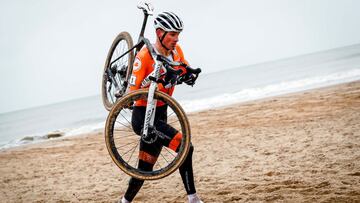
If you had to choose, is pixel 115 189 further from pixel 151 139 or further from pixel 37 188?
pixel 151 139

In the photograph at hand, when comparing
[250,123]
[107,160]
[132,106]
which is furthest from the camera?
[250,123]

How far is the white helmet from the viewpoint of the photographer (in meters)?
3.71

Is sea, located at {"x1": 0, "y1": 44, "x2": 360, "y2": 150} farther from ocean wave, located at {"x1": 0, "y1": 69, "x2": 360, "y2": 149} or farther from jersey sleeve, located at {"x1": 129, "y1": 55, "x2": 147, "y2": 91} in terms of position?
jersey sleeve, located at {"x1": 129, "y1": 55, "x2": 147, "y2": 91}

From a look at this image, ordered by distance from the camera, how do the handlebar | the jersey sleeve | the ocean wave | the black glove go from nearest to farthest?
the handlebar
the jersey sleeve
the black glove
the ocean wave

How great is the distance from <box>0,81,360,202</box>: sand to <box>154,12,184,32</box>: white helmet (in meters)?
2.70

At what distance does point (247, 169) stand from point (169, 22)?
12.4 ft

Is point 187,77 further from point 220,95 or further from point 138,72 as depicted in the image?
point 220,95

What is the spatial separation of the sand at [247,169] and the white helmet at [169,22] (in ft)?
8.86

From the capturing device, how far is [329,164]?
18.8ft

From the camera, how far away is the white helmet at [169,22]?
3708mm

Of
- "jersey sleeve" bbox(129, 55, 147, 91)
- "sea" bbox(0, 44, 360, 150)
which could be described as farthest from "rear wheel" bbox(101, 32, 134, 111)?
"sea" bbox(0, 44, 360, 150)

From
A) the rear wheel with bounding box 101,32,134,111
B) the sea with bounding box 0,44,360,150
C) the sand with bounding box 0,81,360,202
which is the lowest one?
the sea with bounding box 0,44,360,150

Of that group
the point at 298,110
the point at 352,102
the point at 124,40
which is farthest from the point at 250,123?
the point at 124,40

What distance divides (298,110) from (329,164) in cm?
721
